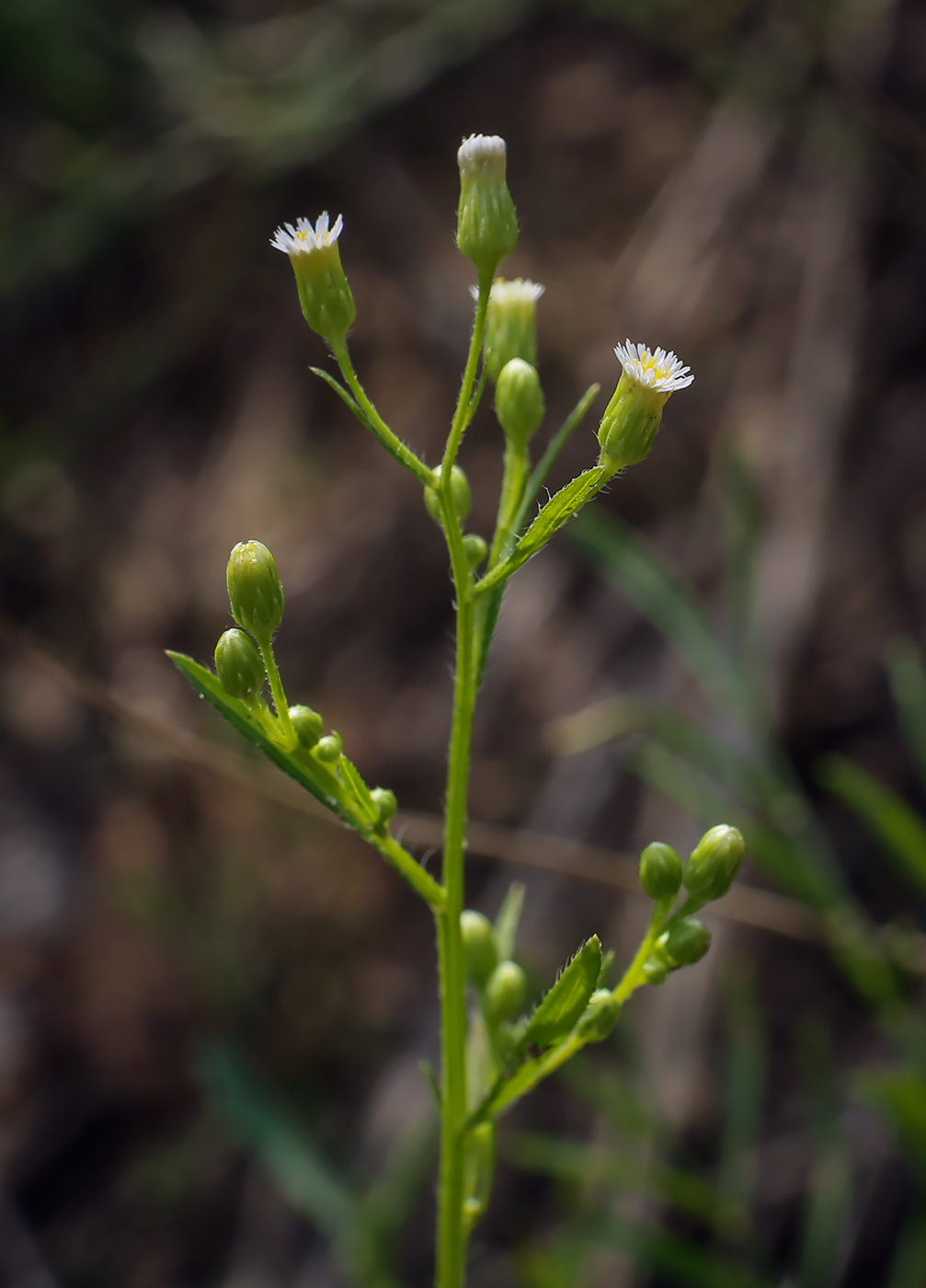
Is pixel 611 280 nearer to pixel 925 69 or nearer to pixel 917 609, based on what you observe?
pixel 925 69

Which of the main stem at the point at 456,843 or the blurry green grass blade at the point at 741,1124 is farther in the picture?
the blurry green grass blade at the point at 741,1124

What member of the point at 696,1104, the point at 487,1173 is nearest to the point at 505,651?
the point at 696,1104

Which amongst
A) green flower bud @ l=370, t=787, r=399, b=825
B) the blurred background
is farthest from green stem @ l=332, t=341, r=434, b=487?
the blurred background

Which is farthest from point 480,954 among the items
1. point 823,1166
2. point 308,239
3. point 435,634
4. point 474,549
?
point 435,634

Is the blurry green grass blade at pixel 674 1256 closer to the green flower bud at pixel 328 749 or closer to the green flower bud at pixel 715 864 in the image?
the green flower bud at pixel 715 864

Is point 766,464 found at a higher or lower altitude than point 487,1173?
higher

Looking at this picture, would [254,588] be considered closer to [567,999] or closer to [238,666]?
[238,666]

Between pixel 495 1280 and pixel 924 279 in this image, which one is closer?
pixel 495 1280

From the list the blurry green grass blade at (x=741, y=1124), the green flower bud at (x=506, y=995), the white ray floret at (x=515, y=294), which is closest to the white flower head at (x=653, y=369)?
the white ray floret at (x=515, y=294)
